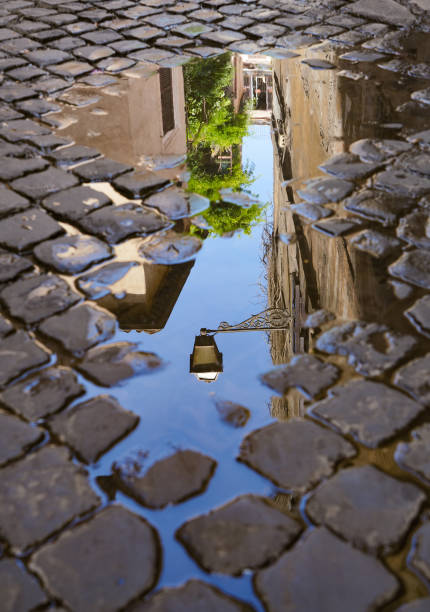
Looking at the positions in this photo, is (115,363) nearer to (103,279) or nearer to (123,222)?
(103,279)

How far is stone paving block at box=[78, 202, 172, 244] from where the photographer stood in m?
2.81

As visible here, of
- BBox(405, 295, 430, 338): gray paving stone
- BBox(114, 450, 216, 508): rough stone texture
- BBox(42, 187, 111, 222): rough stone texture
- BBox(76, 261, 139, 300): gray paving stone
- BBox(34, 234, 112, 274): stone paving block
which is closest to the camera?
BBox(114, 450, 216, 508): rough stone texture

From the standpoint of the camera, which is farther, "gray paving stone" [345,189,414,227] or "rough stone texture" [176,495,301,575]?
"gray paving stone" [345,189,414,227]

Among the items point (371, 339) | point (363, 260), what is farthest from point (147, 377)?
point (363, 260)

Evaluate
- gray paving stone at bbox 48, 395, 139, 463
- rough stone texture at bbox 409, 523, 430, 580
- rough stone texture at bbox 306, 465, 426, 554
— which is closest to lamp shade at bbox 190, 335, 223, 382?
gray paving stone at bbox 48, 395, 139, 463

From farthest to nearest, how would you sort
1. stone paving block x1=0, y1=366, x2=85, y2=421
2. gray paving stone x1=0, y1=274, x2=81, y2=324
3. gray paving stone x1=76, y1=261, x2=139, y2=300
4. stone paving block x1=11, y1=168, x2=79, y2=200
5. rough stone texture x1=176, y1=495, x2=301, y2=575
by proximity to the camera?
stone paving block x1=11, y1=168, x2=79, y2=200, gray paving stone x1=76, y1=261, x2=139, y2=300, gray paving stone x1=0, y1=274, x2=81, y2=324, stone paving block x1=0, y1=366, x2=85, y2=421, rough stone texture x1=176, y1=495, x2=301, y2=575

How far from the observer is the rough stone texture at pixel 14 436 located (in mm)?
1661

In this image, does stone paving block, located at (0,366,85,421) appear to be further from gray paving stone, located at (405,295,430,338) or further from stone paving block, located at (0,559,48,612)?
gray paving stone, located at (405,295,430,338)

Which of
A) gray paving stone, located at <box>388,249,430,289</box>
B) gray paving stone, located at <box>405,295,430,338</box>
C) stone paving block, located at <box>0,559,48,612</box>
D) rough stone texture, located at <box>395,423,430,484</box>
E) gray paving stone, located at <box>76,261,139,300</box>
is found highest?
gray paving stone, located at <box>388,249,430,289</box>

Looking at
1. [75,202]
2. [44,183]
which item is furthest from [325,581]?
[44,183]

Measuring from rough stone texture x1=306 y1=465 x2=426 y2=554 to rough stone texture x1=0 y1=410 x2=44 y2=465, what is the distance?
2.74 feet

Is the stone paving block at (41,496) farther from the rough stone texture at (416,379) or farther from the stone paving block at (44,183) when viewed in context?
the stone paving block at (44,183)

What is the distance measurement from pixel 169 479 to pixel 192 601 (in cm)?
37

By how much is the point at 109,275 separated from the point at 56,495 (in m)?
1.16
